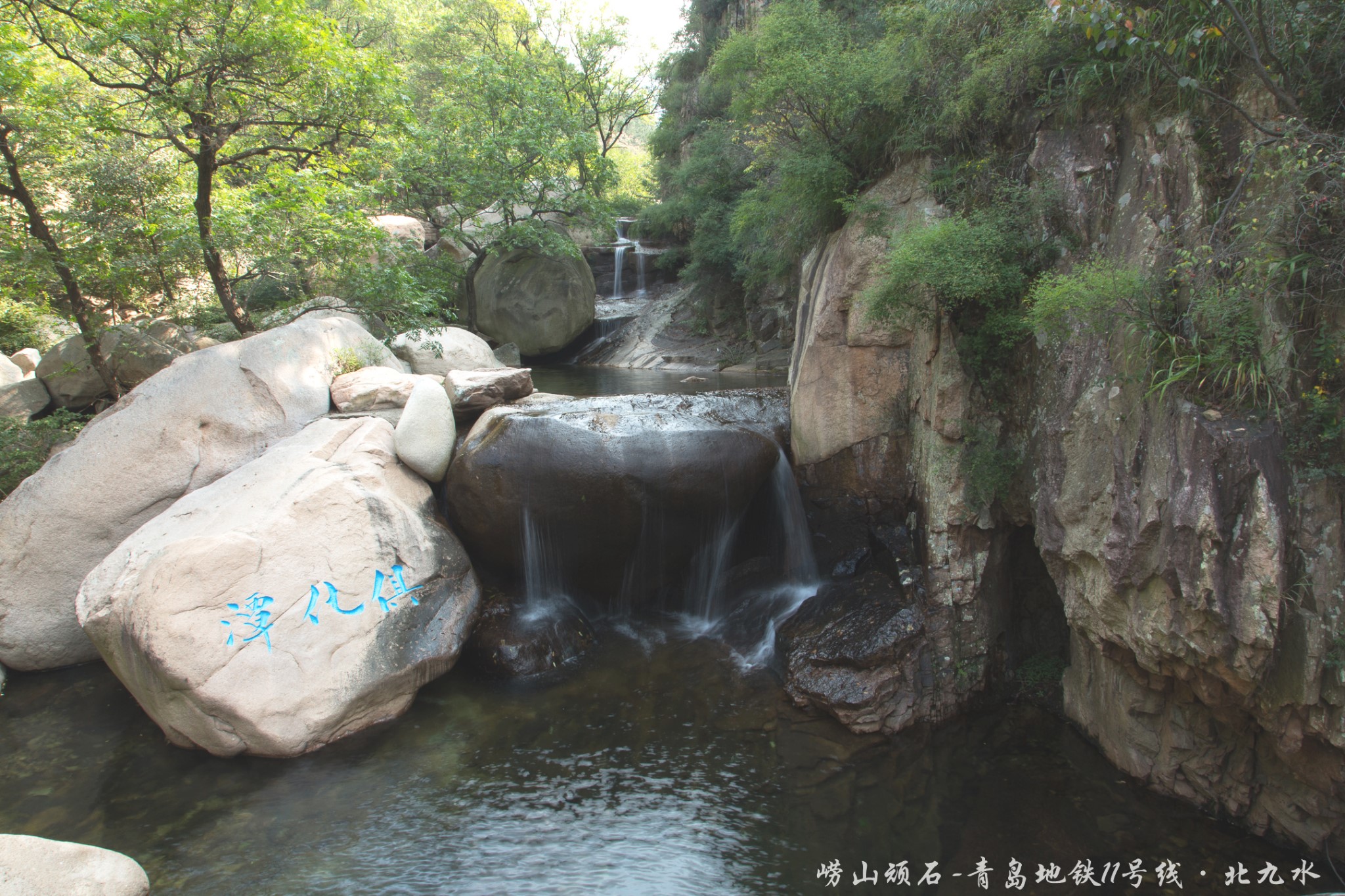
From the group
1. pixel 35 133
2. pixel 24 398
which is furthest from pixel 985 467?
pixel 24 398

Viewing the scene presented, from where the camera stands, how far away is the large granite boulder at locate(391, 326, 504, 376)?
9.77 m

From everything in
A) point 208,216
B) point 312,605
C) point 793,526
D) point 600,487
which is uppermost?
point 208,216

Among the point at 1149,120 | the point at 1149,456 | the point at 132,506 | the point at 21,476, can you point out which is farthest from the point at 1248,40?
the point at 21,476

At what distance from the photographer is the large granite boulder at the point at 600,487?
22.3 feet

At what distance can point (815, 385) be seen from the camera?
23.5ft

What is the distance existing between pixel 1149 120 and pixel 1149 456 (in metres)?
2.55

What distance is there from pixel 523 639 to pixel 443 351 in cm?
551

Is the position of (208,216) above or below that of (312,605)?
above

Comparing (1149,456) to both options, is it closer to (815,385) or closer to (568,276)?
(815,385)

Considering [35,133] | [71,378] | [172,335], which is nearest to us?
[35,133]

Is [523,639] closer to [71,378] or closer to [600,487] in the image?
[600,487]

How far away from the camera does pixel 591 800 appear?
15.6 ft

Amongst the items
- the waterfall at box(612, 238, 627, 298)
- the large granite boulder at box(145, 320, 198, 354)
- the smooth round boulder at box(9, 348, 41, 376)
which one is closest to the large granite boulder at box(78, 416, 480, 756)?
the large granite boulder at box(145, 320, 198, 354)

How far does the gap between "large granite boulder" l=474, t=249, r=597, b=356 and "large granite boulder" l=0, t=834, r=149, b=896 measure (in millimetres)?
15011
